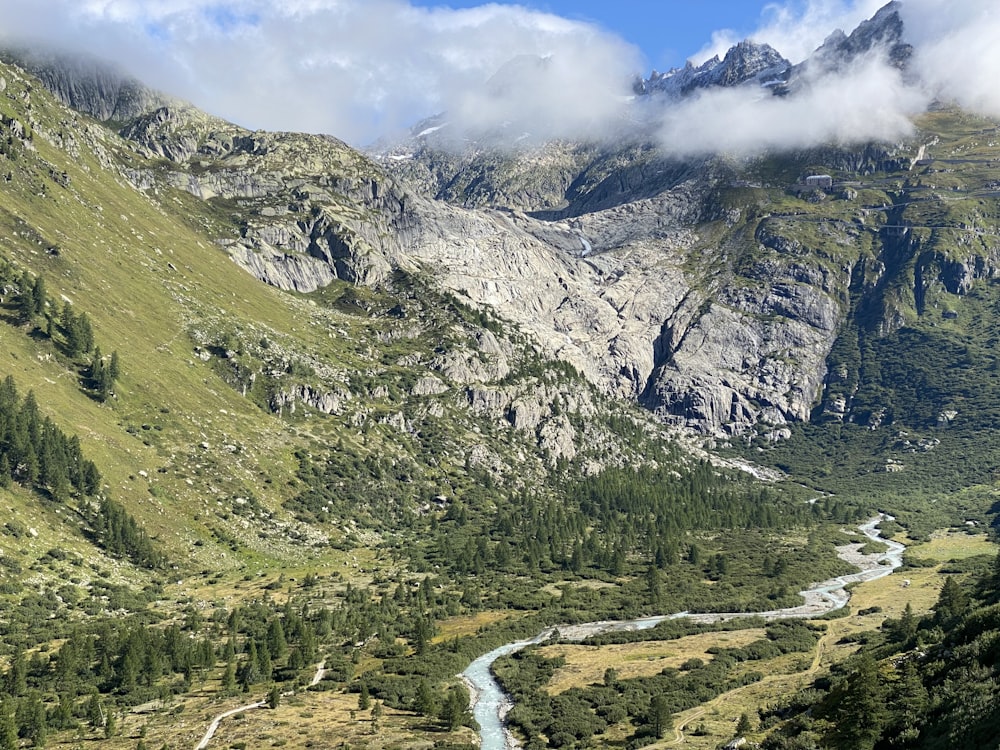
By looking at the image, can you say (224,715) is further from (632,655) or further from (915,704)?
(915,704)

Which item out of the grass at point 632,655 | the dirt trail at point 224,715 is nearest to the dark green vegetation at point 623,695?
the grass at point 632,655

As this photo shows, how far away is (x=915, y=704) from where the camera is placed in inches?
2110

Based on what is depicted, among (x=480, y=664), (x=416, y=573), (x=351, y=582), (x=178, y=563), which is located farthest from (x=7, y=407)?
(x=480, y=664)

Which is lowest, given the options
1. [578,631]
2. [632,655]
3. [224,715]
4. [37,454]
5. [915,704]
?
[632,655]

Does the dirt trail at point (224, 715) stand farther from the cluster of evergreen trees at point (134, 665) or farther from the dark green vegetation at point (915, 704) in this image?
the dark green vegetation at point (915, 704)

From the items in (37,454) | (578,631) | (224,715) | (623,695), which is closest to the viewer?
(224,715)

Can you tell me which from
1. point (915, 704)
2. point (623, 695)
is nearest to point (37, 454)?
point (623, 695)

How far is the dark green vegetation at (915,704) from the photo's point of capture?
1778 inches

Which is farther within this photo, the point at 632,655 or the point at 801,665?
the point at 632,655

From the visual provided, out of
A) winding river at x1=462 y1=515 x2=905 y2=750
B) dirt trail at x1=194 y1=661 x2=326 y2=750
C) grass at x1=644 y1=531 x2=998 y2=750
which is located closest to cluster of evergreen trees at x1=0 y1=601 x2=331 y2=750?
dirt trail at x1=194 y1=661 x2=326 y2=750

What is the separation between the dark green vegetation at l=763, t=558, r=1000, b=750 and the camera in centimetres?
4516

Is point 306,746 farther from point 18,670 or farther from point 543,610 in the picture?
point 543,610

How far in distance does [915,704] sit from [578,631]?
96.8m

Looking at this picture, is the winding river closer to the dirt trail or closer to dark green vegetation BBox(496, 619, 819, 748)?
dark green vegetation BBox(496, 619, 819, 748)
